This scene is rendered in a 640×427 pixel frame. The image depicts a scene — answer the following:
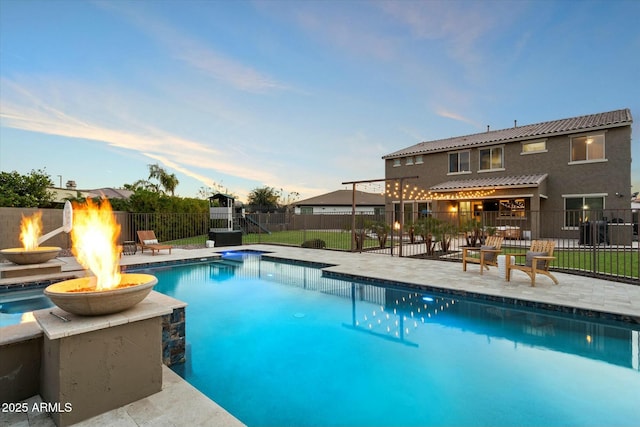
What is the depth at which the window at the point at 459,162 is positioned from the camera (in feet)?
71.5

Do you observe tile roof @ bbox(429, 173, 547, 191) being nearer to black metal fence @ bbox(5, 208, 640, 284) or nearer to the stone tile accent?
black metal fence @ bbox(5, 208, 640, 284)

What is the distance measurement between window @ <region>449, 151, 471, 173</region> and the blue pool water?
17091 mm

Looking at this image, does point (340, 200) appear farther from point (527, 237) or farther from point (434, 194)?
point (527, 237)

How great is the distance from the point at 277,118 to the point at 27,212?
12.2 metres

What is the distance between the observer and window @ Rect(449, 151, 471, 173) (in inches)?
858

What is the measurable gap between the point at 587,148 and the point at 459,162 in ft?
22.5

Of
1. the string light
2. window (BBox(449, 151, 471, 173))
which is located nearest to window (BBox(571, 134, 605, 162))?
the string light

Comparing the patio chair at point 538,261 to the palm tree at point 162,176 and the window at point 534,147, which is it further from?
the palm tree at point 162,176

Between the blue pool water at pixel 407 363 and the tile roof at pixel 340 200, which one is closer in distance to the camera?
the blue pool water at pixel 407 363

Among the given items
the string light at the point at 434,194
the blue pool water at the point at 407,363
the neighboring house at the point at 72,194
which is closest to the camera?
the blue pool water at the point at 407,363

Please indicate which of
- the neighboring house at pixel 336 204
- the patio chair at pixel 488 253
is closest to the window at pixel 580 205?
the patio chair at pixel 488 253

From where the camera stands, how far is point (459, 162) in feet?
72.3

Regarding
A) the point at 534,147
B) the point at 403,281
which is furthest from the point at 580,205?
the point at 403,281

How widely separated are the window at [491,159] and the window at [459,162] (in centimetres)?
87
